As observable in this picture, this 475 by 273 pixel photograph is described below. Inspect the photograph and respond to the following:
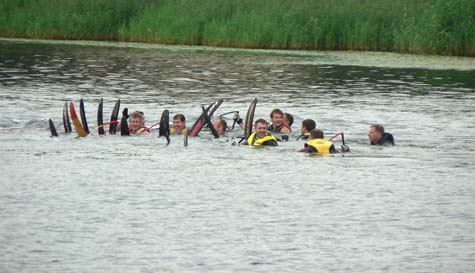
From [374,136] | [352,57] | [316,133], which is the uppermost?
[352,57]

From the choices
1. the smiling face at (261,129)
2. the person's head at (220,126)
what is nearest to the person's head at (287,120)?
the person's head at (220,126)

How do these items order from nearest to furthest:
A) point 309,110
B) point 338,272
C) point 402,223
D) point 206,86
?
point 338,272, point 402,223, point 309,110, point 206,86

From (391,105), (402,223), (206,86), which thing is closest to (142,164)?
(402,223)

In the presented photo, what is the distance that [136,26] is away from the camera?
1884 inches

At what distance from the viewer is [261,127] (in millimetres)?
24016

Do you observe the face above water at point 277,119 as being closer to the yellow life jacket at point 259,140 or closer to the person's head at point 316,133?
the yellow life jacket at point 259,140

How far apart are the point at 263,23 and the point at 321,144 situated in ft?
69.4

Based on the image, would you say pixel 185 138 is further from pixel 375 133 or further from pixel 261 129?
pixel 375 133

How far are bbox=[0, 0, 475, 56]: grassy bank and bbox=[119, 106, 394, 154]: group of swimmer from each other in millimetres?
16560

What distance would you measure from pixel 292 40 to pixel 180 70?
5.31 meters

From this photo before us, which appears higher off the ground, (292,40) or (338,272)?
(292,40)

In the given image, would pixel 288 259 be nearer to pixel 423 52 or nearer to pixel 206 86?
pixel 206 86

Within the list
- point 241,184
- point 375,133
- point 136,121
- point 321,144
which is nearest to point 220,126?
point 136,121

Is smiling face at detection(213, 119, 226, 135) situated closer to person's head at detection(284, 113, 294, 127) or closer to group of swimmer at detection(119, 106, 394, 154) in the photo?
group of swimmer at detection(119, 106, 394, 154)
